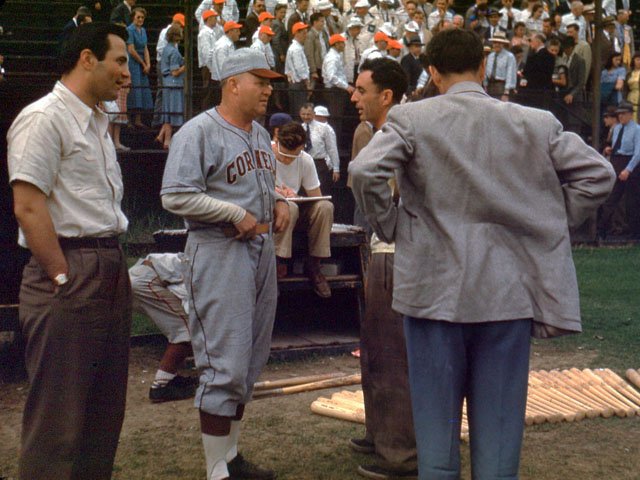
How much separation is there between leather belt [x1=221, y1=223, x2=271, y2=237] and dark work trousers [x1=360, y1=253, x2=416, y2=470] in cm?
59

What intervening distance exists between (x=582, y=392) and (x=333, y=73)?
10222mm

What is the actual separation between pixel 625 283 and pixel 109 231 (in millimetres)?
9188

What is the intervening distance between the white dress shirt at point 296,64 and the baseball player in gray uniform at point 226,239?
1116cm

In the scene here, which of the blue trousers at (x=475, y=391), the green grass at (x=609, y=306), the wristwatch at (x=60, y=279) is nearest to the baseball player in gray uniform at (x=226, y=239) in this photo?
the wristwatch at (x=60, y=279)

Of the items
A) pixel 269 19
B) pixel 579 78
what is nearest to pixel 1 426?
pixel 269 19

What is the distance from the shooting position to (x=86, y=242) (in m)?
4.12

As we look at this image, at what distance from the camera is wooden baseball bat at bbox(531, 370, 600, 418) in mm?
6645

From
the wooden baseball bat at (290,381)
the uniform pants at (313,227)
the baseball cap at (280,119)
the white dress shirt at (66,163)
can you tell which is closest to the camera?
the white dress shirt at (66,163)

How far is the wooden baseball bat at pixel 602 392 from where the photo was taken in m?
6.69

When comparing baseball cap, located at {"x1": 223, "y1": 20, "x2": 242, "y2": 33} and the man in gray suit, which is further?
baseball cap, located at {"x1": 223, "y1": 20, "x2": 242, "y2": 33}

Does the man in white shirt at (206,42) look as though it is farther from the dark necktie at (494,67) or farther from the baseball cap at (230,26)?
the dark necktie at (494,67)

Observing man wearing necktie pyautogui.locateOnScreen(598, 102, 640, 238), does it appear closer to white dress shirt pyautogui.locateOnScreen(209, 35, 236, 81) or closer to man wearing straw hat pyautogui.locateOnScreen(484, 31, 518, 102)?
man wearing straw hat pyautogui.locateOnScreen(484, 31, 518, 102)

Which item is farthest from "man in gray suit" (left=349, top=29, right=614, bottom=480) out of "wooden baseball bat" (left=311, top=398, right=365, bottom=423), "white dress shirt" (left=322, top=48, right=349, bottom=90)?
"white dress shirt" (left=322, top=48, right=349, bottom=90)

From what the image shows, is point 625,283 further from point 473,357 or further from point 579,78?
point 473,357
